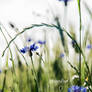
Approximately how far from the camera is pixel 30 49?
3.88 feet

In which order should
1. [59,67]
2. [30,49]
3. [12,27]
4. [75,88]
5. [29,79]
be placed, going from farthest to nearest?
[59,67], [29,79], [12,27], [30,49], [75,88]

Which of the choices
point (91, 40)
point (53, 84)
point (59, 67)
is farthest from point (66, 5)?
point (59, 67)

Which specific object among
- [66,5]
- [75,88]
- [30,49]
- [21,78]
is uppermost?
[66,5]

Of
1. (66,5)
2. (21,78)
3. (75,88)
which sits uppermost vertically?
(66,5)

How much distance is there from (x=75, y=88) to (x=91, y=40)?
90 cm

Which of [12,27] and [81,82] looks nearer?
[81,82]

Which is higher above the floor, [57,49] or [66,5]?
[66,5]

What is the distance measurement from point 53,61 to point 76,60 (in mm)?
277

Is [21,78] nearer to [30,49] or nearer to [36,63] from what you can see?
[36,63]

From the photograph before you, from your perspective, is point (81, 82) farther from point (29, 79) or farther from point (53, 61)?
point (53, 61)

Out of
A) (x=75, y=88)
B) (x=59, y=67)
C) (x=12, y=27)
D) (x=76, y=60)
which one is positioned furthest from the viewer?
(x=59, y=67)

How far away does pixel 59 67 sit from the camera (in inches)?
82.9

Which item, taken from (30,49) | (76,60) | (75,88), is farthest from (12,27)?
(76,60)

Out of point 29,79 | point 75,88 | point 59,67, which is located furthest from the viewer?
point 59,67
